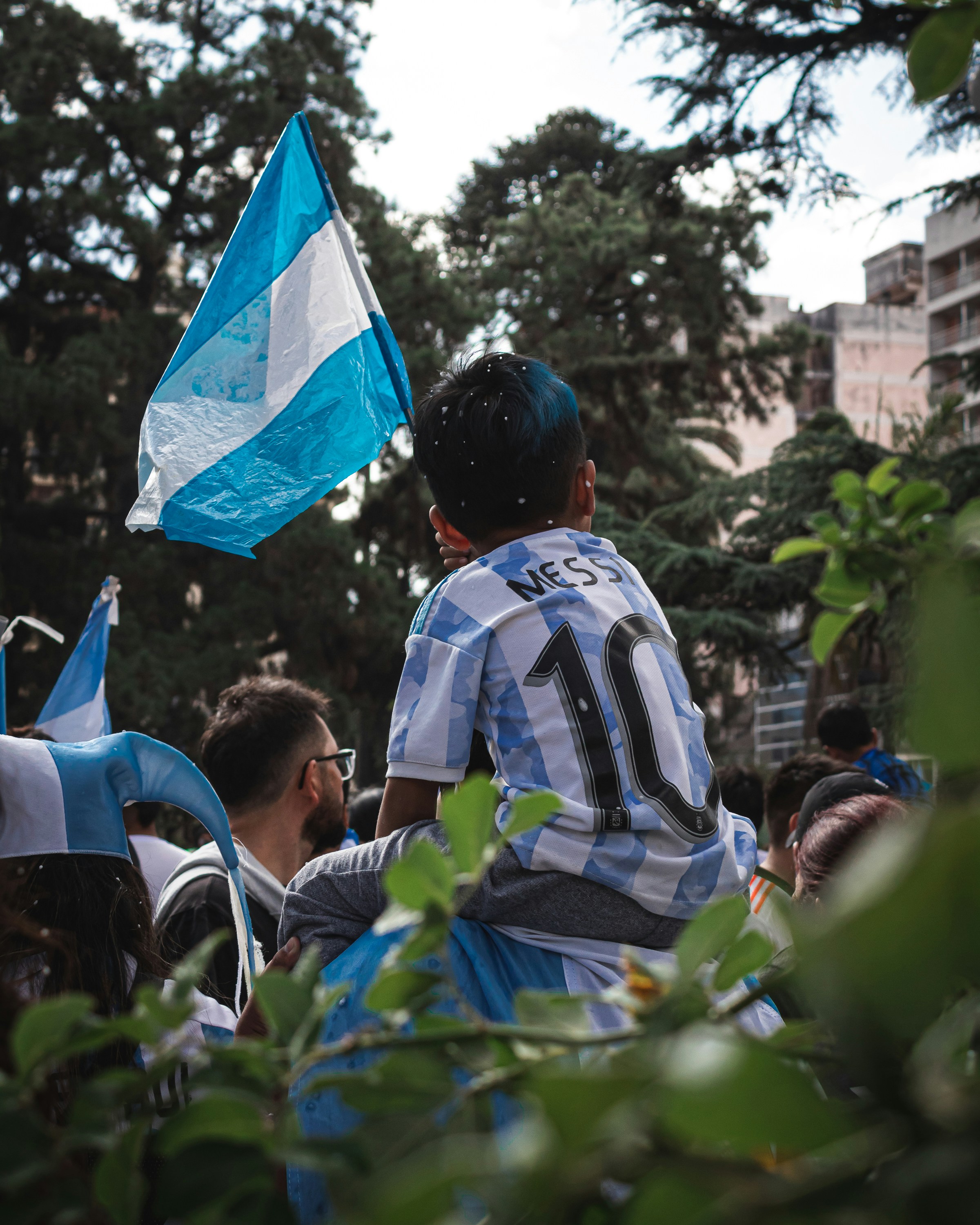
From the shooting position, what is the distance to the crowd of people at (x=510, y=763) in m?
1.25

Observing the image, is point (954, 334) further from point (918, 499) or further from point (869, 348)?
point (918, 499)

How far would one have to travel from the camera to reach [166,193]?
15516 millimetres

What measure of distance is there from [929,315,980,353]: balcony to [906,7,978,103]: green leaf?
36355 mm

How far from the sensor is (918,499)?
614 mm

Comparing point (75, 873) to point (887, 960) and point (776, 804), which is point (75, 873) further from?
point (776, 804)

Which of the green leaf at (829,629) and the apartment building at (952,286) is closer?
the green leaf at (829,629)

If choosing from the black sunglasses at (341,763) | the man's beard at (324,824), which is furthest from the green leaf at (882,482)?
the man's beard at (324,824)

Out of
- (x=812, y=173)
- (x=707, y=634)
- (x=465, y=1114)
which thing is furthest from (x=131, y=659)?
(x=465, y=1114)

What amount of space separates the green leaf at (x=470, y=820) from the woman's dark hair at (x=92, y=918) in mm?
982

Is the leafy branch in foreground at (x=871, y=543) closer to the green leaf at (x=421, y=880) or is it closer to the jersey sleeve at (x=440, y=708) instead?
the green leaf at (x=421, y=880)

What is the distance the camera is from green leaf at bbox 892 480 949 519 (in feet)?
1.99

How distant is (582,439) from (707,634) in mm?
10160

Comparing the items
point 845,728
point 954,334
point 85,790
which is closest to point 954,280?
point 954,334

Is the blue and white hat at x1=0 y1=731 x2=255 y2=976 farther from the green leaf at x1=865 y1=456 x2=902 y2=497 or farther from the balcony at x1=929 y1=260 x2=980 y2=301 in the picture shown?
the balcony at x1=929 y1=260 x2=980 y2=301
